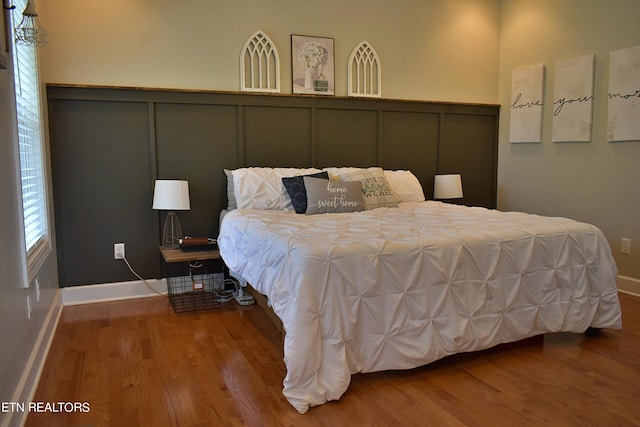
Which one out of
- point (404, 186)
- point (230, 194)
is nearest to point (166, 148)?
point (230, 194)

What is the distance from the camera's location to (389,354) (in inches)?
92.7

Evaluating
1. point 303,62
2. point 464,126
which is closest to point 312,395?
point 303,62

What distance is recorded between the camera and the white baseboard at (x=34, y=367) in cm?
197

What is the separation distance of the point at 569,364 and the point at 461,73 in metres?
3.31

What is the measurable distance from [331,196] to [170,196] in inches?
47.3

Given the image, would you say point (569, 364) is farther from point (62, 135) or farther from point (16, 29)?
point (62, 135)

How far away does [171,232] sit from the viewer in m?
4.00

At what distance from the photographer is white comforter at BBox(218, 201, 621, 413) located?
2203mm

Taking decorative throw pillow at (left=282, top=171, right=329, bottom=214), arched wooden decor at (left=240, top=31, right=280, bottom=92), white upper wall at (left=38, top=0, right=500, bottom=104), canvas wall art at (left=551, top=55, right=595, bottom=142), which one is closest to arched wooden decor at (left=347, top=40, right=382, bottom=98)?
white upper wall at (left=38, top=0, right=500, bottom=104)

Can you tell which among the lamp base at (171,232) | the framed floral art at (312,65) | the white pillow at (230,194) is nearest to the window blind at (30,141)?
the lamp base at (171,232)

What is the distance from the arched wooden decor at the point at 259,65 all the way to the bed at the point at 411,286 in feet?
4.93

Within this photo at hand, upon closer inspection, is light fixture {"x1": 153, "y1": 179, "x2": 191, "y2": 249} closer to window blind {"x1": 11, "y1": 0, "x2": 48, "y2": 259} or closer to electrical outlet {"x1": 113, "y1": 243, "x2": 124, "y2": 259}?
electrical outlet {"x1": 113, "y1": 243, "x2": 124, "y2": 259}

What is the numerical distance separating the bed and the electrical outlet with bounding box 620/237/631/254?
131 centimetres

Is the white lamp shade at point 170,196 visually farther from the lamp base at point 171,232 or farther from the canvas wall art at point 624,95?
the canvas wall art at point 624,95
